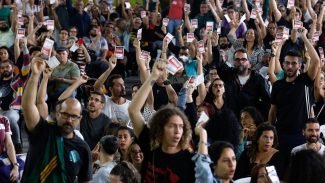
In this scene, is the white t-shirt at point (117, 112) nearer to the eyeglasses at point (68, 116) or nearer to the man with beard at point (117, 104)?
the man with beard at point (117, 104)

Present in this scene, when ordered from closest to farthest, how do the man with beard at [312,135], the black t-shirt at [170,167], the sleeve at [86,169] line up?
the black t-shirt at [170,167] → the sleeve at [86,169] → the man with beard at [312,135]

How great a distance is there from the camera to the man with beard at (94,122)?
28.5 feet

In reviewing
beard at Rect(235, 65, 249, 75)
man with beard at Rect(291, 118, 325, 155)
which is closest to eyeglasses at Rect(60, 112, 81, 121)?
man with beard at Rect(291, 118, 325, 155)

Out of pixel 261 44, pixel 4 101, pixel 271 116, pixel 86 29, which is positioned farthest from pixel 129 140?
pixel 86 29

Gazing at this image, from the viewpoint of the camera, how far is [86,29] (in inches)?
606

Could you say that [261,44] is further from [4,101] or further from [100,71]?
[4,101]

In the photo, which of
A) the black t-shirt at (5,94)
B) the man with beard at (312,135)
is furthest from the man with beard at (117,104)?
the man with beard at (312,135)

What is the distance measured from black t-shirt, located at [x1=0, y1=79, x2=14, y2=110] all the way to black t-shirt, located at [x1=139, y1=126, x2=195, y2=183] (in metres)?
5.50

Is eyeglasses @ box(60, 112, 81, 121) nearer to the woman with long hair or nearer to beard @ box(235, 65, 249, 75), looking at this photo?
the woman with long hair

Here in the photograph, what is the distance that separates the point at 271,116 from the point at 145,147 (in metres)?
3.57

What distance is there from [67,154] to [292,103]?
130 inches

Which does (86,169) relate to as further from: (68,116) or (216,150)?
(216,150)

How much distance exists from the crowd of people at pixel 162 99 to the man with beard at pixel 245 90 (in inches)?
0.5

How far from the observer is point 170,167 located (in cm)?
516
